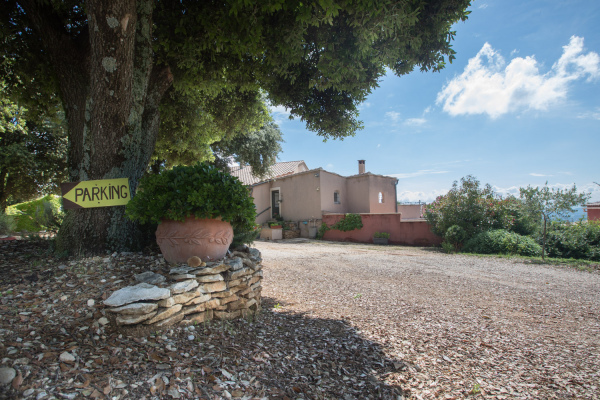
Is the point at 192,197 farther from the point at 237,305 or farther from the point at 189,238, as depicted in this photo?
the point at 237,305

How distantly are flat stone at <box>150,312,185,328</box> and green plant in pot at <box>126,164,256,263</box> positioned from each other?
0.60 m

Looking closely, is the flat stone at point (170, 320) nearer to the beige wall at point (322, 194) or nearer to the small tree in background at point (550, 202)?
the small tree in background at point (550, 202)

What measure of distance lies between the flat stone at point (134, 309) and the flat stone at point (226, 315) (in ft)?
2.42

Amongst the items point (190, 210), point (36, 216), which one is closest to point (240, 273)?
point (190, 210)

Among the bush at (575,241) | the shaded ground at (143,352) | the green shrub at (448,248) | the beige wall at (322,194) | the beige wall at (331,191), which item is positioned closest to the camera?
the shaded ground at (143,352)

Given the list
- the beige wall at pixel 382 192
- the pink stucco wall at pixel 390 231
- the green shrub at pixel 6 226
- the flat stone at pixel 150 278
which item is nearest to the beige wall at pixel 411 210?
the beige wall at pixel 382 192

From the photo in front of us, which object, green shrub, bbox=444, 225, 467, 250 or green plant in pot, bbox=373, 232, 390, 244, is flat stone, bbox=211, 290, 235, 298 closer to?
green shrub, bbox=444, 225, 467, 250

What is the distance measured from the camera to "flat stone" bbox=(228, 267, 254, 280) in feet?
10.4

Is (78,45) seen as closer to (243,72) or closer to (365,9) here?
(243,72)

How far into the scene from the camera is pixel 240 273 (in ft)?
10.7

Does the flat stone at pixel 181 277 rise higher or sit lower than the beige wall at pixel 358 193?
lower

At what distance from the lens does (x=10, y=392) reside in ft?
5.36

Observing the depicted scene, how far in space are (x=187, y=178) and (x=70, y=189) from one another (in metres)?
1.36

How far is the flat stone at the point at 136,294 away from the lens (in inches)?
92.1
